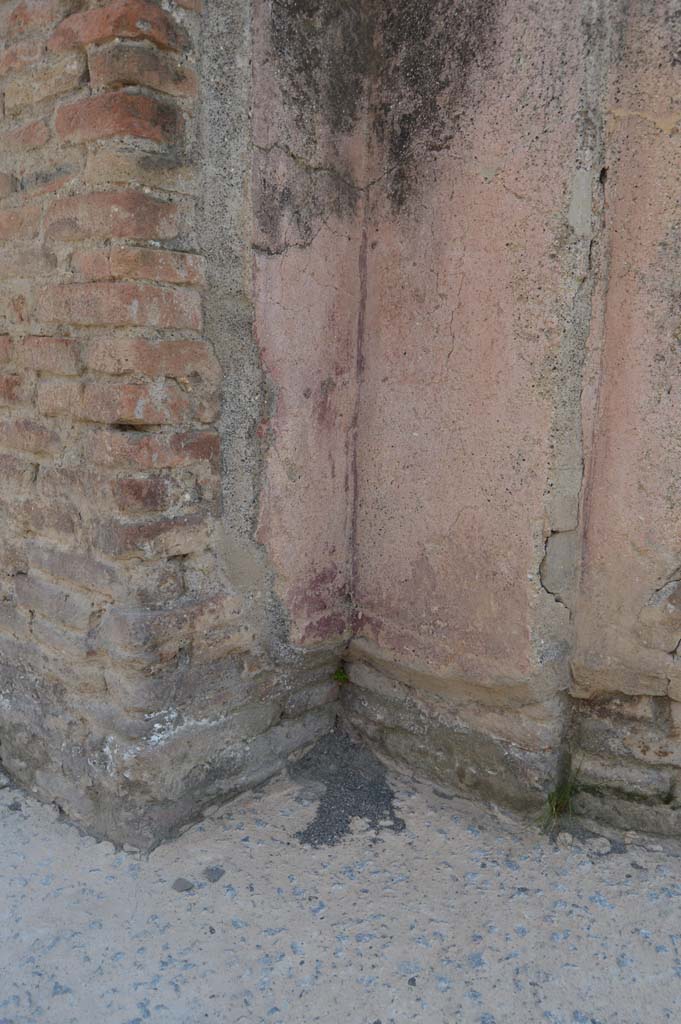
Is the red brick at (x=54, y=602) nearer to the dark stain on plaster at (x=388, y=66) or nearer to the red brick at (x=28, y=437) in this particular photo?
the red brick at (x=28, y=437)

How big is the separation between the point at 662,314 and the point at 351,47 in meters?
1.04

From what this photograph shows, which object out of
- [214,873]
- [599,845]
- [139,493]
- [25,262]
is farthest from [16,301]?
[599,845]

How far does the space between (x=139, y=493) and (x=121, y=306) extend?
41 centimetres

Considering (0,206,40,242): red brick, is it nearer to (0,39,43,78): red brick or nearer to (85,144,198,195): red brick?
(85,144,198,195): red brick

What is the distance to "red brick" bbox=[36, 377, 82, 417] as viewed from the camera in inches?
67.8

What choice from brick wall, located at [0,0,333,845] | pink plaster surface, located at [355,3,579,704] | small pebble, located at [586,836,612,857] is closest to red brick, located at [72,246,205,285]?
brick wall, located at [0,0,333,845]

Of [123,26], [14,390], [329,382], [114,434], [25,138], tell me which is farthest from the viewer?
[329,382]

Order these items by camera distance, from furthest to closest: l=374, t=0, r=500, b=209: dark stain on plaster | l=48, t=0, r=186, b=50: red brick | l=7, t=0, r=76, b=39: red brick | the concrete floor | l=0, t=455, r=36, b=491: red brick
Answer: l=0, t=455, r=36, b=491: red brick < l=374, t=0, r=500, b=209: dark stain on plaster < l=7, t=0, r=76, b=39: red brick < l=48, t=0, r=186, b=50: red brick < the concrete floor

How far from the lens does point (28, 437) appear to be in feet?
6.08

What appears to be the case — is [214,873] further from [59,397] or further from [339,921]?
[59,397]

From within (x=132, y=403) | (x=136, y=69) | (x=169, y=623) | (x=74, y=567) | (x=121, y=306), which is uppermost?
(x=136, y=69)

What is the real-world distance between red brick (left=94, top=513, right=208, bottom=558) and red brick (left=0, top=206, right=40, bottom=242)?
72 centimetres

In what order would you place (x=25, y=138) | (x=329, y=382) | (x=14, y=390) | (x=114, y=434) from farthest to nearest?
(x=329, y=382), (x=14, y=390), (x=25, y=138), (x=114, y=434)

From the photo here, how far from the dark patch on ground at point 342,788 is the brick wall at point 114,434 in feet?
0.69
